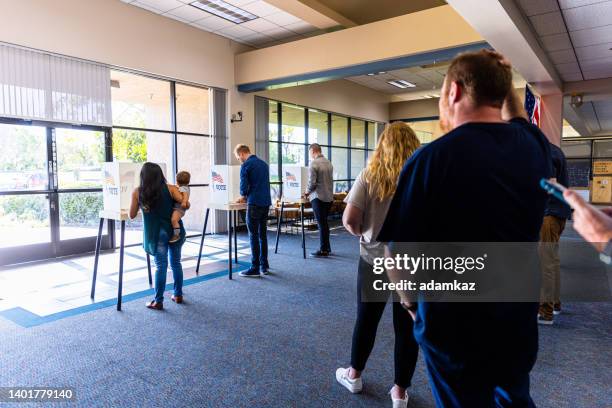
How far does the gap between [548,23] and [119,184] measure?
479cm

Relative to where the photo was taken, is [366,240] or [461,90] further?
[366,240]

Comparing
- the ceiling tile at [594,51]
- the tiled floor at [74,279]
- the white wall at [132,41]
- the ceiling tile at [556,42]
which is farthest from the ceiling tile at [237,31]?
the ceiling tile at [594,51]

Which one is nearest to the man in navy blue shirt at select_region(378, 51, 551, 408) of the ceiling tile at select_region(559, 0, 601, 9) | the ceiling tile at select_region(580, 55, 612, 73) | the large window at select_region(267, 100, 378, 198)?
the ceiling tile at select_region(559, 0, 601, 9)

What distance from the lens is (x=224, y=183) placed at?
4887 millimetres

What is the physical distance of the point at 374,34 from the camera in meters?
6.06

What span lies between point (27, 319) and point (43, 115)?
2955mm

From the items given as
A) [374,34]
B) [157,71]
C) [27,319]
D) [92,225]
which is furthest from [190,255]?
[374,34]

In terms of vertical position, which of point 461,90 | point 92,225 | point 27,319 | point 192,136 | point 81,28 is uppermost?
point 81,28

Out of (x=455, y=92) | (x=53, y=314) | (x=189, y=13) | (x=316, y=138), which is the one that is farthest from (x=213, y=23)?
(x=455, y=92)

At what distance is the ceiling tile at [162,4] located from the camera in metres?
5.80

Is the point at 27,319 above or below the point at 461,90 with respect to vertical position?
below

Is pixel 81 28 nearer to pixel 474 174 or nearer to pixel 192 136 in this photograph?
pixel 192 136

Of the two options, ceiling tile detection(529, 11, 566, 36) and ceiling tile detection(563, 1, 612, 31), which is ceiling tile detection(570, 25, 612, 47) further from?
ceiling tile detection(529, 11, 566, 36)

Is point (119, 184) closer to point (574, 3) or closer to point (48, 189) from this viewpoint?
point (48, 189)
